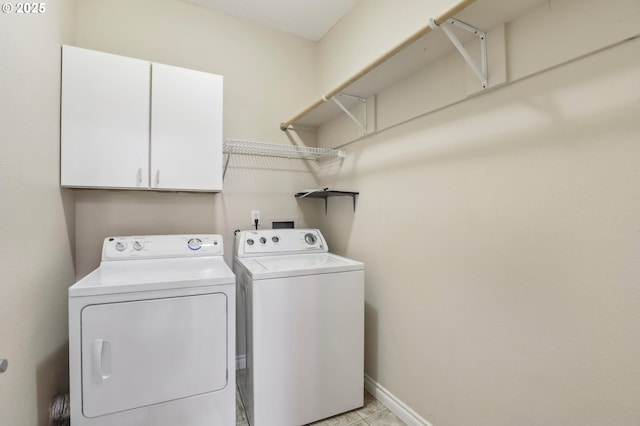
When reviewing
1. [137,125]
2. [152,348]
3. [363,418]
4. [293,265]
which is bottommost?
[363,418]

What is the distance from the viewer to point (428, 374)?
60.0 inches

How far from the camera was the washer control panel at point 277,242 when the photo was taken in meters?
2.04

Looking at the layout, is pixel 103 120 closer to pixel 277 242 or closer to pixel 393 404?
pixel 277 242

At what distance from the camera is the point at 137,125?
5.60 ft

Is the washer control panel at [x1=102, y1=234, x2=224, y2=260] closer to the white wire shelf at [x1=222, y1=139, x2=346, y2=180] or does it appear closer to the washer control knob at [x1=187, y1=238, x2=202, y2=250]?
the washer control knob at [x1=187, y1=238, x2=202, y2=250]

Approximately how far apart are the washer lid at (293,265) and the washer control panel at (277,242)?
0.19 feet

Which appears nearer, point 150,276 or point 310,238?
point 150,276

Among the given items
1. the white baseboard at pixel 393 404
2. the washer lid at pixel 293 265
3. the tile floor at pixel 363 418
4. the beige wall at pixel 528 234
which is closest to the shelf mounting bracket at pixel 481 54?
the beige wall at pixel 528 234

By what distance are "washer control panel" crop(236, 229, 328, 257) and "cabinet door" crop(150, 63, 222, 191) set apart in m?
0.42

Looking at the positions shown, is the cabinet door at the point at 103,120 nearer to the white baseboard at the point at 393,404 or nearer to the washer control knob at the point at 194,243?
the washer control knob at the point at 194,243

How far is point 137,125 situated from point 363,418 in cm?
221

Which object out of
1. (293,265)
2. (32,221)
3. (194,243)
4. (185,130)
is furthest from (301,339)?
(185,130)

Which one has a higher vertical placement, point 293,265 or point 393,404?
point 293,265

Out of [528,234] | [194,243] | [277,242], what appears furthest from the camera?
[277,242]
